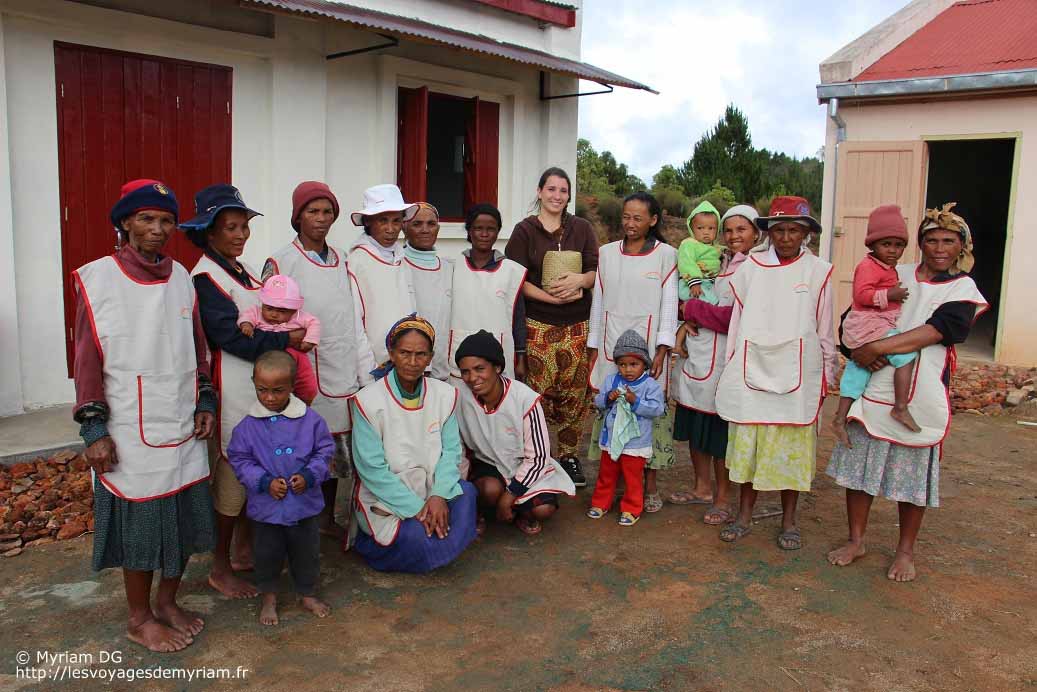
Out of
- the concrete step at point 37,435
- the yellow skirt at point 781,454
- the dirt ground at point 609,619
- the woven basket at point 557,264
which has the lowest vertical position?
the dirt ground at point 609,619

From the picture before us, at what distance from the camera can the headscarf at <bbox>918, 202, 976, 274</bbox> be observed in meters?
3.47

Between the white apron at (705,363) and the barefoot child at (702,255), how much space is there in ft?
0.19

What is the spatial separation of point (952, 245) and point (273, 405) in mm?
2880

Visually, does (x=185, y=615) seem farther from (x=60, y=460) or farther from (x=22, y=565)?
(x=60, y=460)

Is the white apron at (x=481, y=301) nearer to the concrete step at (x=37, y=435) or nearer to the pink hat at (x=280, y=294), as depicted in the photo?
the pink hat at (x=280, y=294)

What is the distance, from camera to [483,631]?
319 cm

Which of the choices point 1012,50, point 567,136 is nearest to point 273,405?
point 567,136

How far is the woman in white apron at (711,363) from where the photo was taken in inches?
169

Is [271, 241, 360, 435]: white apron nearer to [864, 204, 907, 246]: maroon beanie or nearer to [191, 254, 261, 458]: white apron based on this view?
[191, 254, 261, 458]: white apron

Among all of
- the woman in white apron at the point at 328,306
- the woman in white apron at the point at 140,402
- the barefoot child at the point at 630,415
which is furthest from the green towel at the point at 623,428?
the woman in white apron at the point at 140,402

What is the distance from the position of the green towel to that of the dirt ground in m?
0.42

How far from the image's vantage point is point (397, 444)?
3.67 meters

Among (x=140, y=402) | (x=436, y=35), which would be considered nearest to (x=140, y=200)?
(x=140, y=402)

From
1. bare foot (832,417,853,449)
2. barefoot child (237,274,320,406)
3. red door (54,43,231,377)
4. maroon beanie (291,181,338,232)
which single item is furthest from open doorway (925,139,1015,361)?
barefoot child (237,274,320,406)
